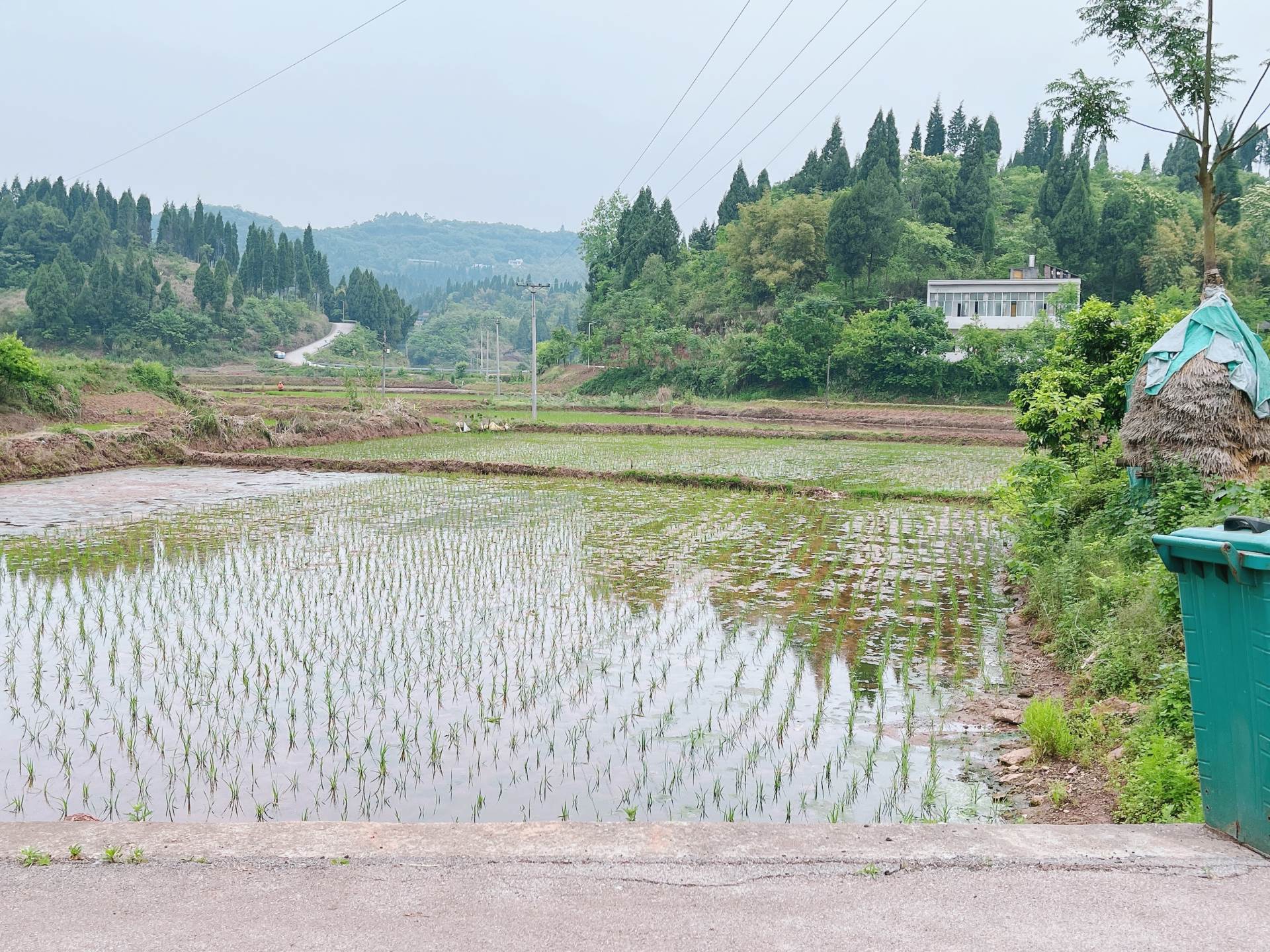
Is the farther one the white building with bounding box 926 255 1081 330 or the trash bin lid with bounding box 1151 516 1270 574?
the white building with bounding box 926 255 1081 330

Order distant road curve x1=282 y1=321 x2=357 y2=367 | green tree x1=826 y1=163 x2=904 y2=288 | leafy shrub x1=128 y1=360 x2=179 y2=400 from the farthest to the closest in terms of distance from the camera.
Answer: distant road curve x1=282 y1=321 x2=357 y2=367
green tree x1=826 y1=163 x2=904 y2=288
leafy shrub x1=128 y1=360 x2=179 y2=400

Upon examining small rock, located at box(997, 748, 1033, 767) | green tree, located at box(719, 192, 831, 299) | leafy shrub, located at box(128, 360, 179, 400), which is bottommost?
small rock, located at box(997, 748, 1033, 767)

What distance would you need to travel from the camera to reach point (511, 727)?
520 cm

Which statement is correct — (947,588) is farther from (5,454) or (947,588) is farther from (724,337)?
(724,337)

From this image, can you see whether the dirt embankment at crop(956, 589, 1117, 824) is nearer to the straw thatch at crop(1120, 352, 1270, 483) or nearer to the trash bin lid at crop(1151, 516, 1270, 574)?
the trash bin lid at crop(1151, 516, 1270, 574)

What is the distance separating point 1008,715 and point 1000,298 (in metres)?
41.0

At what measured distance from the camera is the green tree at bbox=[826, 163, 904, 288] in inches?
1742

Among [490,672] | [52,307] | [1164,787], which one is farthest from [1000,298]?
[52,307]

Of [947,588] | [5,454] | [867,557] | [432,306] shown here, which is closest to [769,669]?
[947,588]

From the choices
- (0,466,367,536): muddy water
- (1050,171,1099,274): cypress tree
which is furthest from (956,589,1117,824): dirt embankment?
(1050,171,1099,274): cypress tree

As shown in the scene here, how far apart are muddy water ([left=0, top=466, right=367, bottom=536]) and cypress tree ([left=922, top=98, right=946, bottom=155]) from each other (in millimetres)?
55303

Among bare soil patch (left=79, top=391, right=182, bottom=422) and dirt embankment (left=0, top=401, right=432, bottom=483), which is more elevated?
bare soil patch (left=79, top=391, right=182, bottom=422)

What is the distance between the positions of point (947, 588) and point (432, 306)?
139253mm

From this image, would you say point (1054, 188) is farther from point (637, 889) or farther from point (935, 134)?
point (637, 889)
